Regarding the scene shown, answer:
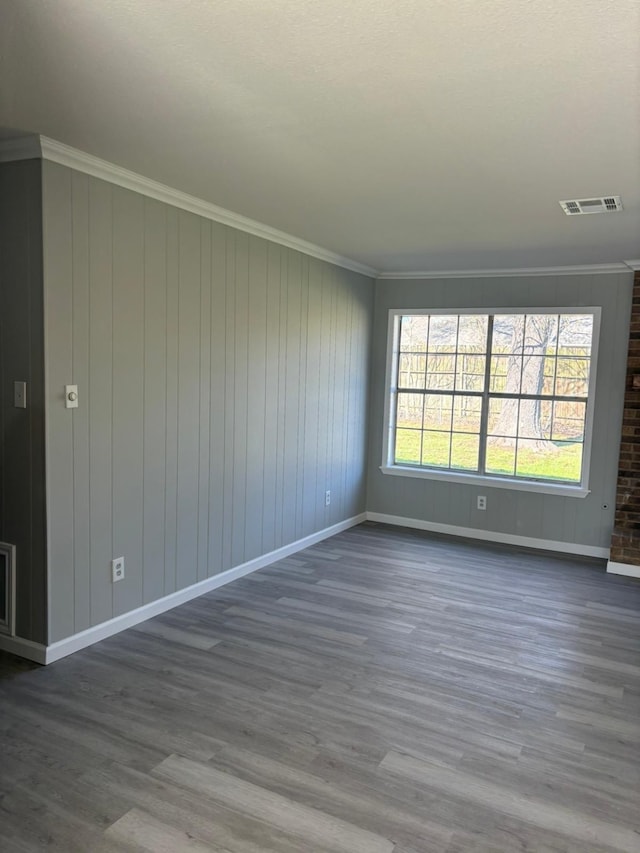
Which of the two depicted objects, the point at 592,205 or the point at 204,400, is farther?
the point at 204,400

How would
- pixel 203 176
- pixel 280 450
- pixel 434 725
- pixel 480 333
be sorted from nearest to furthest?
pixel 434 725 < pixel 203 176 < pixel 280 450 < pixel 480 333

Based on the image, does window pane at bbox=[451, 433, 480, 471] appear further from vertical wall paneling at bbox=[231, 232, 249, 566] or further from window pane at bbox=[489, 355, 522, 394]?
vertical wall paneling at bbox=[231, 232, 249, 566]

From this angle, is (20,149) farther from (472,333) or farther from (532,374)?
(532,374)

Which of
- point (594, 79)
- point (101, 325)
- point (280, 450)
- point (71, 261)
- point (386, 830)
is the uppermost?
point (594, 79)

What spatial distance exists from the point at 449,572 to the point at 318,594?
118 centimetres

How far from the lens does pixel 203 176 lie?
3244mm

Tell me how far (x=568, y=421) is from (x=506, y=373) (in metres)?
0.69

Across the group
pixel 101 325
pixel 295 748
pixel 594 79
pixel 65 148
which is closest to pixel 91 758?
pixel 295 748

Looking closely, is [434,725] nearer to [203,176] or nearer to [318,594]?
[318,594]

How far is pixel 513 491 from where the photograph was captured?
5.71 meters

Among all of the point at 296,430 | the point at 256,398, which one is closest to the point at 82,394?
the point at 256,398

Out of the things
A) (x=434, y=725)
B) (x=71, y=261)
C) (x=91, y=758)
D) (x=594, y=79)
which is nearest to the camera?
(x=594, y=79)

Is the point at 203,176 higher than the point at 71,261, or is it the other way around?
the point at 203,176

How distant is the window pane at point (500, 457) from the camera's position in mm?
5773
